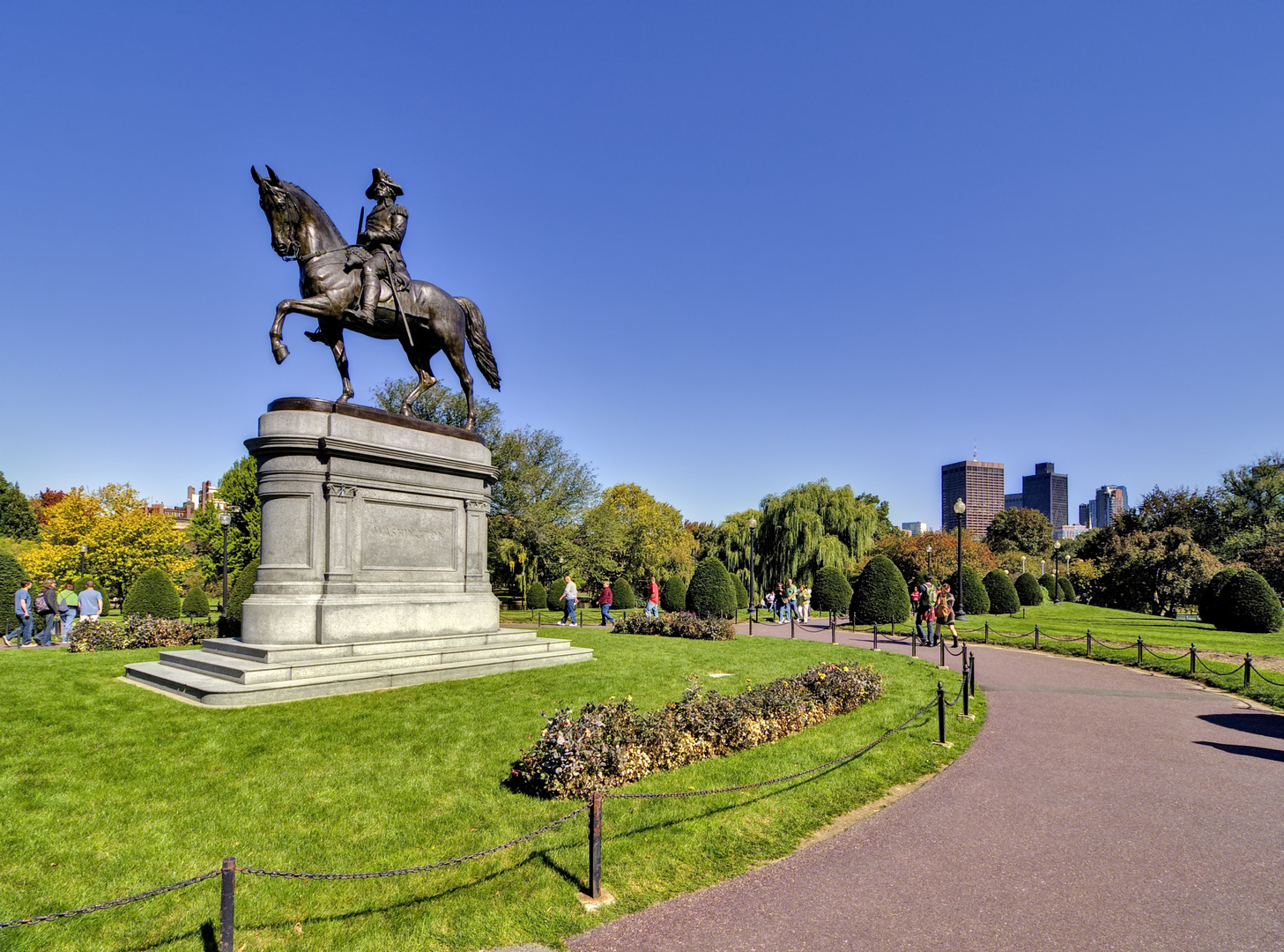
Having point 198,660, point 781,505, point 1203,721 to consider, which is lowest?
point 1203,721

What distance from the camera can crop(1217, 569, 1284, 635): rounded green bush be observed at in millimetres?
24812

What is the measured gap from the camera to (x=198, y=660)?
34.3 feet

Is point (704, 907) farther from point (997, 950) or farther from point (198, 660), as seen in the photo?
point (198, 660)

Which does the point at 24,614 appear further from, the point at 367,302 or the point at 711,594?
the point at 711,594

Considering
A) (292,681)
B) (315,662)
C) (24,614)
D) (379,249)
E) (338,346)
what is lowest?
(24,614)

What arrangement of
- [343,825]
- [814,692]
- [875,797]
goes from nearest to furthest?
[343,825] < [875,797] < [814,692]

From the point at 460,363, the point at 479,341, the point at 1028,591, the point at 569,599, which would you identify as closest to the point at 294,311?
the point at 460,363

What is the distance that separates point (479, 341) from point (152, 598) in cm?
1809

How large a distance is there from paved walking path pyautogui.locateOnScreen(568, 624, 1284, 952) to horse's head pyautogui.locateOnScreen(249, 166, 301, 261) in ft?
Answer: 39.2

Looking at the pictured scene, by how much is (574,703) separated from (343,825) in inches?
165

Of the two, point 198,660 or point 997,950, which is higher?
point 198,660

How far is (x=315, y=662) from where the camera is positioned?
1012 centimetres

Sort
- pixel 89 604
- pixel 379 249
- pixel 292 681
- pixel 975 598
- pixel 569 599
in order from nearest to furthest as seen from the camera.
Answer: pixel 292 681 → pixel 379 249 → pixel 89 604 → pixel 569 599 → pixel 975 598

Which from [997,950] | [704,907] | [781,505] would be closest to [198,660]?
[704,907]
